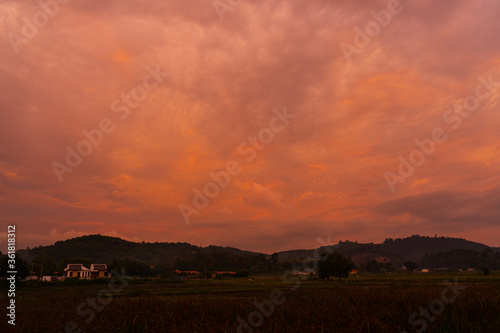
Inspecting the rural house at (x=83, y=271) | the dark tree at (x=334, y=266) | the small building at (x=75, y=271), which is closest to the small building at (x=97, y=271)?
the rural house at (x=83, y=271)

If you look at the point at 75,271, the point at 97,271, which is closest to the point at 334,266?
the point at 97,271

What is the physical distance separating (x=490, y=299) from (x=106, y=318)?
13.2 metres

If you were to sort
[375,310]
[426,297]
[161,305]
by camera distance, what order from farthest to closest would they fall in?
[161,305] < [426,297] < [375,310]

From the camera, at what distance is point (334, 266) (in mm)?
93000

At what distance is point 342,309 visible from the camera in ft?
37.7

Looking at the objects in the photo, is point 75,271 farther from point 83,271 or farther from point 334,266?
point 334,266

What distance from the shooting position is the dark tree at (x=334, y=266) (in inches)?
3654

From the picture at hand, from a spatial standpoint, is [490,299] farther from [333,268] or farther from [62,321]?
[333,268]

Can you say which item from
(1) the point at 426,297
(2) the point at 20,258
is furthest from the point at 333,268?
(1) the point at 426,297

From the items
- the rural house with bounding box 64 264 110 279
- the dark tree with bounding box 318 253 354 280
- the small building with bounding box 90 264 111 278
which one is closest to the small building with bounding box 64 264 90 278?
the rural house with bounding box 64 264 110 279

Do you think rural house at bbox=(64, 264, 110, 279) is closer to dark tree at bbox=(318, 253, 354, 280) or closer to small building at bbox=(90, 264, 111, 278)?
small building at bbox=(90, 264, 111, 278)

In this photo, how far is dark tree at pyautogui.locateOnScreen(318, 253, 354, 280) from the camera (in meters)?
92.8

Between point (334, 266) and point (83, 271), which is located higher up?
point (83, 271)

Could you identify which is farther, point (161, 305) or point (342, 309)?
point (161, 305)
